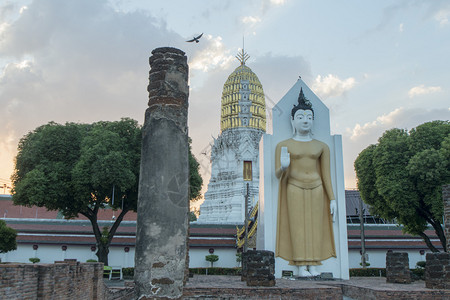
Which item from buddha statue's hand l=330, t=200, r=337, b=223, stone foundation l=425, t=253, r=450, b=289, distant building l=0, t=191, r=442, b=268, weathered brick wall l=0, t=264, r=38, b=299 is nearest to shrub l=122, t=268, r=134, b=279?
distant building l=0, t=191, r=442, b=268

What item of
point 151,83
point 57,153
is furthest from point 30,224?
point 151,83

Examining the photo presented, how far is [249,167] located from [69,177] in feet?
84.6

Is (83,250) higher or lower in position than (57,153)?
lower

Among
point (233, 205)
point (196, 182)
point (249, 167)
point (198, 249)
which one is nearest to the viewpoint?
point (196, 182)

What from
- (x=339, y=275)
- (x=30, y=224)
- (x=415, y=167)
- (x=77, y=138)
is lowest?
(x=339, y=275)

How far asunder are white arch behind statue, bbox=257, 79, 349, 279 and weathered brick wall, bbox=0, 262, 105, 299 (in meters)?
6.49

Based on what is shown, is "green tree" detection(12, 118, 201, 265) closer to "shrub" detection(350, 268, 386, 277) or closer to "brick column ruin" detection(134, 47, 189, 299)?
"shrub" detection(350, 268, 386, 277)

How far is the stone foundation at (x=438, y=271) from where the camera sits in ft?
38.5

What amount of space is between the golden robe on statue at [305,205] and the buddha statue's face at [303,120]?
0.48 metres

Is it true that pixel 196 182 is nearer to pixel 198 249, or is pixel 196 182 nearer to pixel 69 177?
pixel 198 249

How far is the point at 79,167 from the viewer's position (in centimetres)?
2072

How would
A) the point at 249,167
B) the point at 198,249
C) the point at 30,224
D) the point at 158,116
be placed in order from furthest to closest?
the point at 249,167, the point at 30,224, the point at 198,249, the point at 158,116

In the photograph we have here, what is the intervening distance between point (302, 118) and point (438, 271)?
21.5ft

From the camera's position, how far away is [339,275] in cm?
1475
